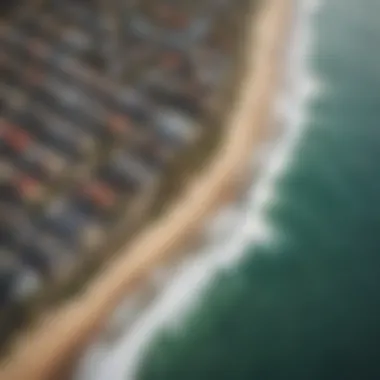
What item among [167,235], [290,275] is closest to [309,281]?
[290,275]

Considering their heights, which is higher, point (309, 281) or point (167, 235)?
point (167, 235)

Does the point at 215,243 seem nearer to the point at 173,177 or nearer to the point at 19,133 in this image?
the point at 173,177

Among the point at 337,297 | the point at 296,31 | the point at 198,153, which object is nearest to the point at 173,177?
the point at 198,153

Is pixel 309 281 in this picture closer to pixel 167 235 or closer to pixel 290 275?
pixel 290 275
